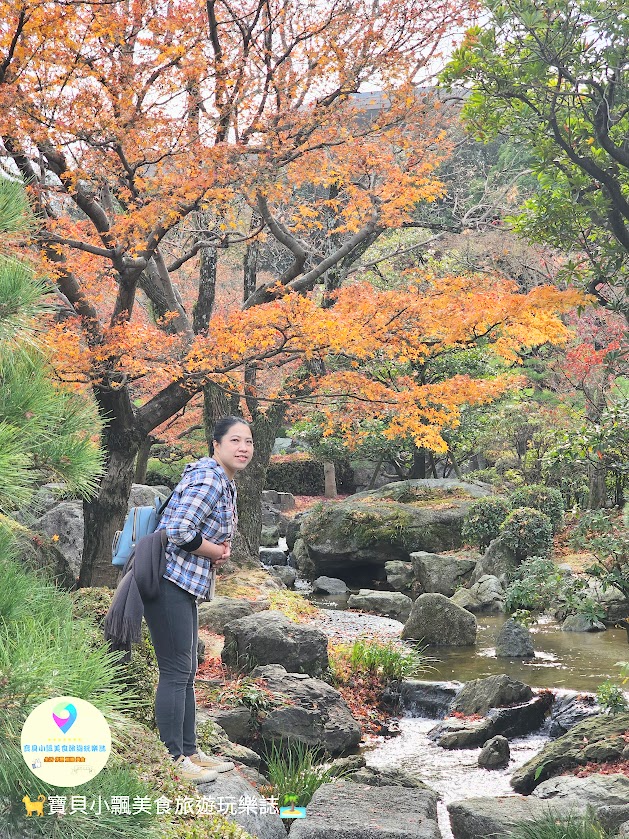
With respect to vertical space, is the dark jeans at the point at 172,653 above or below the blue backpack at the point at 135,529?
below

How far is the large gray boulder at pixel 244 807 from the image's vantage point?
3582 millimetres

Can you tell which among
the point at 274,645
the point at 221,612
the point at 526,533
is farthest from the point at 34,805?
the point at 526,533

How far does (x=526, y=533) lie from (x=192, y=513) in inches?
469

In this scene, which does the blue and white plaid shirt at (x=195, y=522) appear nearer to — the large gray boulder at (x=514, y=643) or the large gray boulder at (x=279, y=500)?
the large gray boulder at (x=514, y=643)

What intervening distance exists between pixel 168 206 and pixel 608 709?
5.66 m

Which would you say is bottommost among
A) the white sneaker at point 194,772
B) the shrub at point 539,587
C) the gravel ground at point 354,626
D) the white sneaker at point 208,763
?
the gravel ground at point 354,626

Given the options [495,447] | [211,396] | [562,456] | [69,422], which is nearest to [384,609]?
[211,396]

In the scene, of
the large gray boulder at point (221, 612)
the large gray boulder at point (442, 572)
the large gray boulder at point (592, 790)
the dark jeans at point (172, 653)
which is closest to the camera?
the dark jeans at point (172, 653)

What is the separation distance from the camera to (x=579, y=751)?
5.59m

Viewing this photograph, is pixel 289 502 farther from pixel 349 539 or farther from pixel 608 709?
pixel 608 709

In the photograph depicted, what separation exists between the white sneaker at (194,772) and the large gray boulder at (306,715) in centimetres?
253

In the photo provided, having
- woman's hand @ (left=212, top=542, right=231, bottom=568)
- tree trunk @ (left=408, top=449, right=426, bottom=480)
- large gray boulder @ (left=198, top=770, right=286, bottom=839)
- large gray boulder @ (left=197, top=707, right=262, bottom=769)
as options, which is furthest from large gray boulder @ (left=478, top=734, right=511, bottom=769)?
tree trunk @ (left=408, top=449, right=426, bottom=480)

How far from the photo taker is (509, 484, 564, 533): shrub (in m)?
15.6

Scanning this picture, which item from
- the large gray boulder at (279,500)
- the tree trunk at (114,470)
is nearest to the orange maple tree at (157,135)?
the tree trunk at (114,470)
